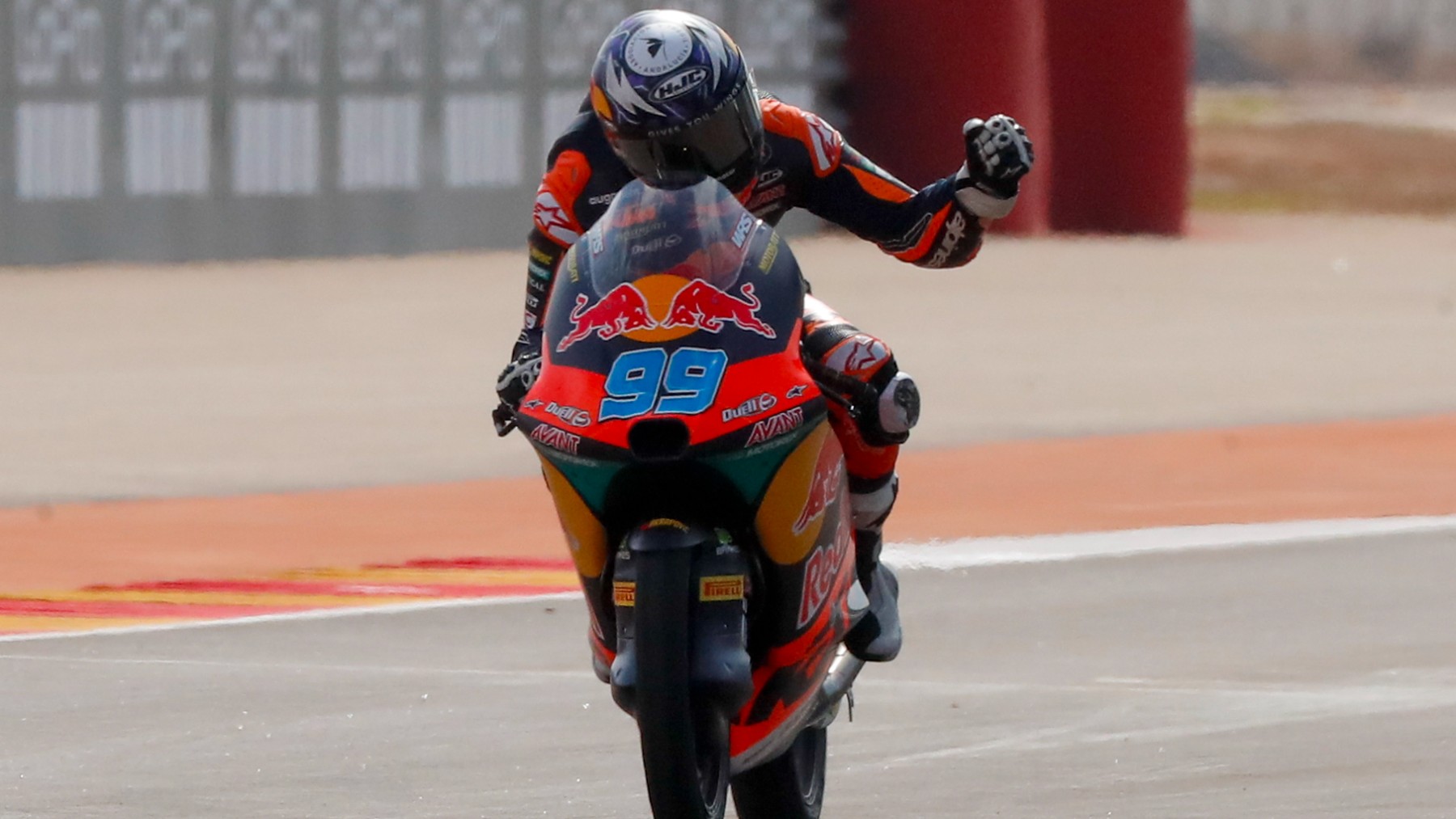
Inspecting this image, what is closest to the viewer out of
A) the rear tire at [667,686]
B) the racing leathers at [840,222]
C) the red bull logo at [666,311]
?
the rear tire at [667,686]

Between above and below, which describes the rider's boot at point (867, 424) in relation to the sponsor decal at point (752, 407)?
below

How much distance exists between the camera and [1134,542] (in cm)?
1096

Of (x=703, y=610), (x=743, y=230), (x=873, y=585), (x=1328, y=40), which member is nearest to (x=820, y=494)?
(x=703, y=610)

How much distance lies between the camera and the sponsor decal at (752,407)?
5.36m

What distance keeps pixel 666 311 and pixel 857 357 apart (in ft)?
1.73

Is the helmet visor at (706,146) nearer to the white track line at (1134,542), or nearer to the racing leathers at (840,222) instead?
the racing leathers at (840,222)

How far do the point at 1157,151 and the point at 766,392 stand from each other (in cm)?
2570

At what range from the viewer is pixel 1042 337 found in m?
20.6

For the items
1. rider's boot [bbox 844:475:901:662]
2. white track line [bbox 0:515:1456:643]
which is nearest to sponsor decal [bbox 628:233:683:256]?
rider's boot [bbox 844:475:901:662]

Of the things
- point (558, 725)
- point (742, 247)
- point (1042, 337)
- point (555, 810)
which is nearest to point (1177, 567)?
point (558, 725)

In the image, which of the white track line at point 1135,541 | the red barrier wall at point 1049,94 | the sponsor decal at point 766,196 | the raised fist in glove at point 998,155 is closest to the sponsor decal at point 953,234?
the raised fist in glove at point 998,155

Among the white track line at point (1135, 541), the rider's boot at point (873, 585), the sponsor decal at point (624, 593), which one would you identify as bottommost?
the white track line at point (1135, 541)

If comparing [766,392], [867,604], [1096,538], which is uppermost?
[766,392]

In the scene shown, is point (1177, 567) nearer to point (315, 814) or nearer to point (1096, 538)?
point (1096, 538)
